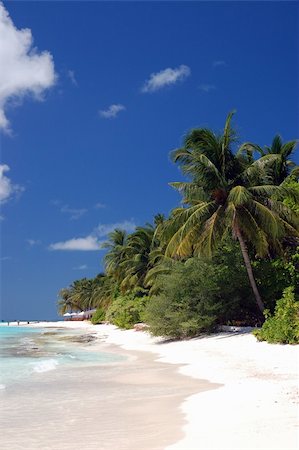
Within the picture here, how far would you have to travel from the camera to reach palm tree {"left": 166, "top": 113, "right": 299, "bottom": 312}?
17.6m

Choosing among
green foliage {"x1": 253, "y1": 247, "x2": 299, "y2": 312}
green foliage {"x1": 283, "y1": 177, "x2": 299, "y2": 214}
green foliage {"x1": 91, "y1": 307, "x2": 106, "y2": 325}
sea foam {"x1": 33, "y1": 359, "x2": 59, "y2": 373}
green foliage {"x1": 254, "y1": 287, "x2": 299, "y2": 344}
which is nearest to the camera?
sea foam {"x1": 33, "y1": 359, "x2": 59, "y2": 373}

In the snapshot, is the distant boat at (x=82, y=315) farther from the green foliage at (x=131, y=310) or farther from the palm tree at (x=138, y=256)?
the green foliage at (x=131, y=310)

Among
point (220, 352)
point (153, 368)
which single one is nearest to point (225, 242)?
point (220, 352)

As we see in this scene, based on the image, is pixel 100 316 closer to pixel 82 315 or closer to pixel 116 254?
pixel 116 254

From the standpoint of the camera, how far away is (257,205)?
17.3m

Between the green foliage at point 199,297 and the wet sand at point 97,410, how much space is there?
677cm

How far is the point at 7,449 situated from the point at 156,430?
6.12 feet

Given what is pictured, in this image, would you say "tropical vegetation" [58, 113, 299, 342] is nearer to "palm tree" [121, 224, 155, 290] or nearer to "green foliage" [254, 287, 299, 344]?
"green foliage" [254, 287, 299, 344]

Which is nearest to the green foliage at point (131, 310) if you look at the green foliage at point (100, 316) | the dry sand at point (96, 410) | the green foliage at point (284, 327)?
the green foliage at point (284, 327)

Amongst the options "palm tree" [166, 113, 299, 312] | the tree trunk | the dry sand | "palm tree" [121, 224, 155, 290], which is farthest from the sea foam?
"palm tree" [121, 224, 155, 290]

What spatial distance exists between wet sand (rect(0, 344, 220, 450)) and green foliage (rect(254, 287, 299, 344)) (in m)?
3.99

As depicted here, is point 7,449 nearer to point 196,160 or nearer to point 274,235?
point 274,235

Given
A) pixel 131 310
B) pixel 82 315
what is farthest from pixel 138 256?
pixel 82 315

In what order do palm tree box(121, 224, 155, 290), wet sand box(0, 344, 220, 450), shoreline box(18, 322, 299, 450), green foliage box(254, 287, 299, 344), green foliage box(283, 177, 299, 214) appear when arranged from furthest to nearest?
palm tree box(121, 224, 155, 290), green foliage box(283, 177, 299, 214), green foliage box(254, 287, 299, 344), wet sand box(0, 344, 220, 450), shoreline box(18, 322, 299, 450)
